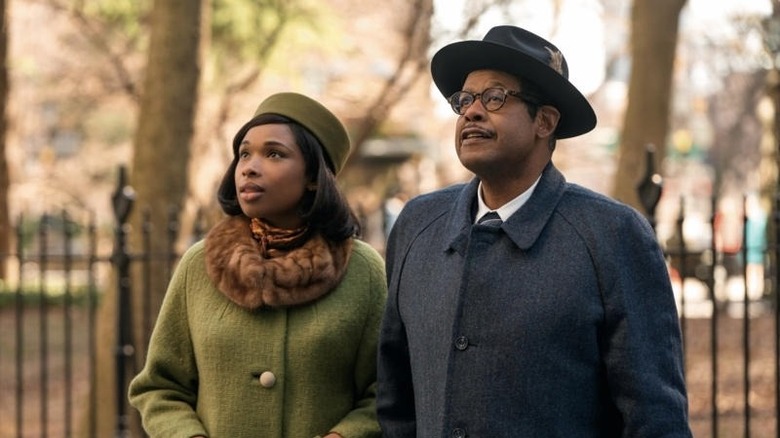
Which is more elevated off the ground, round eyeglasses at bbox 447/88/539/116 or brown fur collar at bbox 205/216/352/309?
round eyeglasses at bbox 447/88/539/116

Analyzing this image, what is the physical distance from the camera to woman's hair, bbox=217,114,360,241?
3.38m

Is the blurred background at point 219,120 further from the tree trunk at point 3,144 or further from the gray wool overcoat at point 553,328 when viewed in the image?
the gray wool overcoat at point 553,328

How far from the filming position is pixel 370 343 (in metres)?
3.36

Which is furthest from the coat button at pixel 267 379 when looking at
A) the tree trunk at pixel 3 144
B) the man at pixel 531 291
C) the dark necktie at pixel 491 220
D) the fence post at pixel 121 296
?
the tree trunk at pixel 3 144

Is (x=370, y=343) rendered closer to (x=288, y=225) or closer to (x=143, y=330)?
(x=288, y=225)

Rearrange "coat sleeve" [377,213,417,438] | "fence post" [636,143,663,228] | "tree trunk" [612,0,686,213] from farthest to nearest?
"tree trunk" [612,0,686,213], "fence post" [636,143,663,228], "coat sleeve" [377,213,417,438]

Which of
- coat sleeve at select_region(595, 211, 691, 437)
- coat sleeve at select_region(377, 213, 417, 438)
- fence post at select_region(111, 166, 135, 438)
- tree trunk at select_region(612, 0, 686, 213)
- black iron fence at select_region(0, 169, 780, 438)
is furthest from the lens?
tree trunk at select_region(612, 0, 686, 213)

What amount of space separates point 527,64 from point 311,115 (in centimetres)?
75

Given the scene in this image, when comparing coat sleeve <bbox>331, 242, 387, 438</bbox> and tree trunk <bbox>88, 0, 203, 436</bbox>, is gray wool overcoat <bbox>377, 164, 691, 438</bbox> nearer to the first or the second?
coat sleeve <bbox>331, 242, 387, 438</bbox>

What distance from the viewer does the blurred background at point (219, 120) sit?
26.1 ft

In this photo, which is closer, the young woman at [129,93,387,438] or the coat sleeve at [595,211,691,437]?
the coat sleeve at [595,211,691,437]

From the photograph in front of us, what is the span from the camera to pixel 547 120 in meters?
2.99

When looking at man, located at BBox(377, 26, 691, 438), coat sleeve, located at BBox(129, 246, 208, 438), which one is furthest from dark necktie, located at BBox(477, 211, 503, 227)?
coat sleeve, located at BBox(129, 246, 208, 438)

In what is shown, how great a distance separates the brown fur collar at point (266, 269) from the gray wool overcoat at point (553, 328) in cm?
40
